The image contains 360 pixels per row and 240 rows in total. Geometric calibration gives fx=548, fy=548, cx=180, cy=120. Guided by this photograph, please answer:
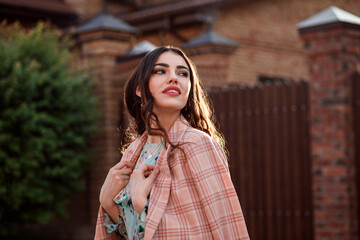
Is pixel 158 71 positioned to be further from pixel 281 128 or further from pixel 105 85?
pixel 105 85

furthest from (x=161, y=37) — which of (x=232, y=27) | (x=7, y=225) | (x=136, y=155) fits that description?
(x=136, y=155)

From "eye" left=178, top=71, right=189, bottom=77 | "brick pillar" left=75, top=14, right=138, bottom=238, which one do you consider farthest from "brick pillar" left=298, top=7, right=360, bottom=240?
"eye" left=178, top=71, right=189, bottom=77

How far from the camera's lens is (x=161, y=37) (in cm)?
1187

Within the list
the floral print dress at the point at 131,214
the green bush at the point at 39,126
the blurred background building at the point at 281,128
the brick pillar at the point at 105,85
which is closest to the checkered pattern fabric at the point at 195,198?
the floral print dress at the point at 131,214

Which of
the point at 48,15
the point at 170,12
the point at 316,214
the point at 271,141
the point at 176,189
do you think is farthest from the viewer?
the point at 48,15

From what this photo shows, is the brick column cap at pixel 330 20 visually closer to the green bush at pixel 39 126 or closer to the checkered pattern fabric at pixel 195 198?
the green bush at pixel 39 126

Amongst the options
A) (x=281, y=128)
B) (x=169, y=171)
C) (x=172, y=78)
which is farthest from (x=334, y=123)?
(x=169, y=171)

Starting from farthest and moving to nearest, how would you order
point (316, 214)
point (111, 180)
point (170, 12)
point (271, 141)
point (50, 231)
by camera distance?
point (170, 12) → point (50, 231) → point (271, 141) → point (316, 214) → point (111, 180)

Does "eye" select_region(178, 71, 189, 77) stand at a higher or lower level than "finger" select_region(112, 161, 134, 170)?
higher

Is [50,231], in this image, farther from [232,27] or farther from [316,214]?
[232,27]

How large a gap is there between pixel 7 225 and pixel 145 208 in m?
5.61

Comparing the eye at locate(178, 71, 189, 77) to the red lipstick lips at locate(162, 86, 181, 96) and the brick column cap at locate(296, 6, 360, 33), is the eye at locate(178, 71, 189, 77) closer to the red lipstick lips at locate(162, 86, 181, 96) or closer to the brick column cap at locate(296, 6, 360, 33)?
the red lipstick lips at locate(162, 86, 181, 96)

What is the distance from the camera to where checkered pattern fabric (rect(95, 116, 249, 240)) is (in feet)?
7.75

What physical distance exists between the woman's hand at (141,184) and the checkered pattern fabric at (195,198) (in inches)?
1.1
